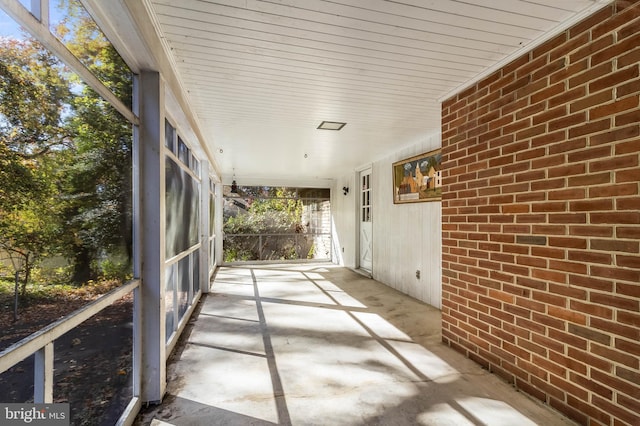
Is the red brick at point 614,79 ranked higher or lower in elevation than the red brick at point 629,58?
lower

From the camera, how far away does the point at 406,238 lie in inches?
203

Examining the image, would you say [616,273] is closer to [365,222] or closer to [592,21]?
[592,21]

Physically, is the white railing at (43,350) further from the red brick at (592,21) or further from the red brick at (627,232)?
the red brick at (592,21)

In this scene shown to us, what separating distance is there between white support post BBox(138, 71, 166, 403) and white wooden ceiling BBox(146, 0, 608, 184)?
415 millimetres

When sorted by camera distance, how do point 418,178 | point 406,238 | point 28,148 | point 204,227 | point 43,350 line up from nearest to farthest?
point 28,148 → point 43,350 → point 418,178 → point 204,227 → point 406,238

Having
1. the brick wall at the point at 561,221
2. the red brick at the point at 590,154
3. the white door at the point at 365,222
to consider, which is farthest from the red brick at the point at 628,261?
the white door at the point at 365,222

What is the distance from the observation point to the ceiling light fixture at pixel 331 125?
3.71m

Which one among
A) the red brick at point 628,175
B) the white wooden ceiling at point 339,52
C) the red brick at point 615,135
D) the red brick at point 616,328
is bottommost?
the red brick at point 616,328

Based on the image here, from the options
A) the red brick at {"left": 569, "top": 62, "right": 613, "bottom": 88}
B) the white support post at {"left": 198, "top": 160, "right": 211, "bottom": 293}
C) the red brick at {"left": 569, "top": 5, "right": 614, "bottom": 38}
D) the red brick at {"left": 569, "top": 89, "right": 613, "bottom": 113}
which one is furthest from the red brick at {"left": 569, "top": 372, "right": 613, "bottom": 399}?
the white support post at {"left": 198, "top": 160, "right": 211, "bottom": 293}

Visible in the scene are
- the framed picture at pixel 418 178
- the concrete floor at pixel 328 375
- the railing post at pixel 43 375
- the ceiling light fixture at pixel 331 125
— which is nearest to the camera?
the railing post at pixel 43 375

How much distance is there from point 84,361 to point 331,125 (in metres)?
3.24

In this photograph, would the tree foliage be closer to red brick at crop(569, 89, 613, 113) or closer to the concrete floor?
the concrete floor

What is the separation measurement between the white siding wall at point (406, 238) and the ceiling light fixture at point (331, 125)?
148cm

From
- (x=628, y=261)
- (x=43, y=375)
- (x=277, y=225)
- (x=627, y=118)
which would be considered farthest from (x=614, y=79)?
(x=277, y=225)
